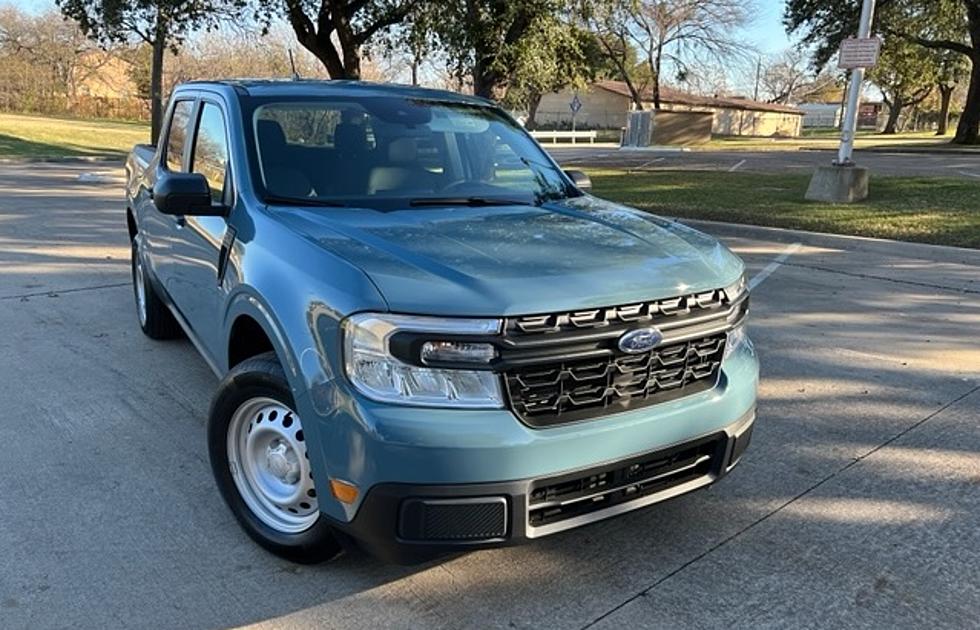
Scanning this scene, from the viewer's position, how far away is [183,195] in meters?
3.29

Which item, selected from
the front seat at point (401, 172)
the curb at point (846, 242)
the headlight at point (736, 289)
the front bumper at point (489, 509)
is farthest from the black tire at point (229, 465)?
the curb at point (846, 242)

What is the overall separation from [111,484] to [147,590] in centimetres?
95

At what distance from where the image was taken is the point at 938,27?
37.2m

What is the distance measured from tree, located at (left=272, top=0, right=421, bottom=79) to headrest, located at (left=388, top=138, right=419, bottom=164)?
15644 mm

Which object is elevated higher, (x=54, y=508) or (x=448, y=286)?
(x=448, y=286)

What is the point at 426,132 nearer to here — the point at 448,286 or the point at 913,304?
the point at 448,286

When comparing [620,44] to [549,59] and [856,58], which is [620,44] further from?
[856,58]

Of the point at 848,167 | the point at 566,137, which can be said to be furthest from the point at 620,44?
the point at 848,167

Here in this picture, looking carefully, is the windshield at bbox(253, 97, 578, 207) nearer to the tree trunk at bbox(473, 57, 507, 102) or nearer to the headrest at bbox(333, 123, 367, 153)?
the headrest at bbox(333, 123, 367, 153)

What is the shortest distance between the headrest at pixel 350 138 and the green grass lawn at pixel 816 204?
823 centimetres

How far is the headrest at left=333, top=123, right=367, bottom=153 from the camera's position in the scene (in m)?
3.75

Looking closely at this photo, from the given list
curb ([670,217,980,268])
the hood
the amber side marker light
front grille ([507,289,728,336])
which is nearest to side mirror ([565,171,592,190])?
the hood

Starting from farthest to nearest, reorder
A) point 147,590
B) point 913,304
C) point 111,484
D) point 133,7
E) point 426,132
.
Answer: point 133,7 < point 913,304 < point 426,132 < point 111,484 < point 147,590

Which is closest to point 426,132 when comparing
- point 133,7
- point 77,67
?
point 133,7
